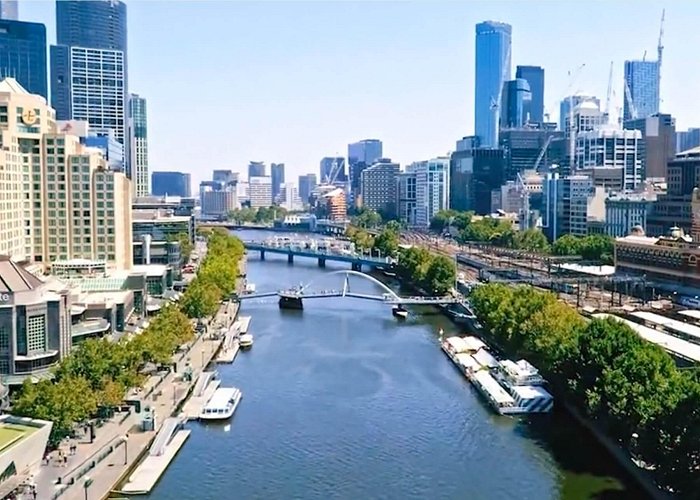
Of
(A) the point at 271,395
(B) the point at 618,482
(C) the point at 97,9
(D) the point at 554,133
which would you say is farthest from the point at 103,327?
(C) the point at 97,9

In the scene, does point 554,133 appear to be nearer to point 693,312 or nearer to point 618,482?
point 693,312

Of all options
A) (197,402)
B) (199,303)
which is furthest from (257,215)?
(197,402)

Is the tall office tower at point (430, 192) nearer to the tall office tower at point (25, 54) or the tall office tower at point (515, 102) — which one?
the tall office tower at point (515, 102)

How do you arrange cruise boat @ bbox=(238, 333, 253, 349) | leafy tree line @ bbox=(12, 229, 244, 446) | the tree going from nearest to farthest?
leafy tree line @ bbox=(12, 229, 244, 446) < cruise boat @ bbox=(238, 333, 253, 349) < the tree

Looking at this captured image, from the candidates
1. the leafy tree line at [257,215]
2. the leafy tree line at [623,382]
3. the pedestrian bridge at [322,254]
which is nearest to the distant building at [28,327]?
the leafy tree line at [623,382]

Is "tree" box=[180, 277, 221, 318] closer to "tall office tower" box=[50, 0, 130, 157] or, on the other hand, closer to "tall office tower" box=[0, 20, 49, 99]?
"tall office tower" box=[50, 0, 130, 157]

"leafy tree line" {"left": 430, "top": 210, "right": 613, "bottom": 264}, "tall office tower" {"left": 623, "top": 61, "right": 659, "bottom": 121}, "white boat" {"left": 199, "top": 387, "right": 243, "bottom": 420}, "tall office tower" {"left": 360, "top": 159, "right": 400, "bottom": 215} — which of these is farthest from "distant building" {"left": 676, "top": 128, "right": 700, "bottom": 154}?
"white boat" {"left": 199, "top": 387, "right": 243, "bottom": 420}
